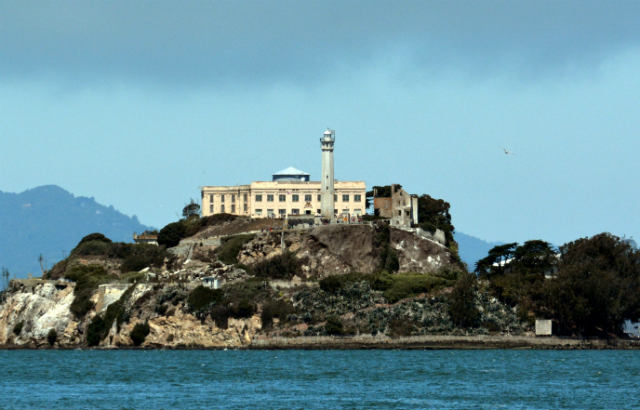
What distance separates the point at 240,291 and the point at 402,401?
187 ft

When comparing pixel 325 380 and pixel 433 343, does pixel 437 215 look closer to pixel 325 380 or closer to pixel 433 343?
pixel 433 343

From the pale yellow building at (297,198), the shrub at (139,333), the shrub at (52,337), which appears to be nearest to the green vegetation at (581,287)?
the pale yellow building at (297,198)

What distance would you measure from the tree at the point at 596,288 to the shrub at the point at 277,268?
2749 centimetres

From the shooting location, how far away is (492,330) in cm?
11800

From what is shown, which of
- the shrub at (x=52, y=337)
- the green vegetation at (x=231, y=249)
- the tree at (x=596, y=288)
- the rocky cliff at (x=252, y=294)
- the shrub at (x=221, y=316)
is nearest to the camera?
the tree at (x=596, y=288)

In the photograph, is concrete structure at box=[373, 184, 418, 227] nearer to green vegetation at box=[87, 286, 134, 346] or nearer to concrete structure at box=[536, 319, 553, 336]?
concrete structure at box=[536, 319, 553, 336]

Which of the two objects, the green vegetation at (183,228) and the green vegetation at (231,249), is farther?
the green vegetation at (183,228)

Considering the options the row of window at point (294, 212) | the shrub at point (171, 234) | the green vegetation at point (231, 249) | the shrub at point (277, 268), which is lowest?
the shrub at point (277, 268)

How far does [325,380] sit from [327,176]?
6034 centimetres

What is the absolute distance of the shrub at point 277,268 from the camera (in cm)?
12838

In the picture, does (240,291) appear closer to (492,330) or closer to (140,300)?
(140,300)

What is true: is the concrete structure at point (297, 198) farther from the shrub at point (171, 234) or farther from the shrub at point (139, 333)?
the shrub at point (139, 333)

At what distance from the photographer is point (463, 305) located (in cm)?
11738

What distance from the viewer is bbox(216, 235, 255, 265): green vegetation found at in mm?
132500
